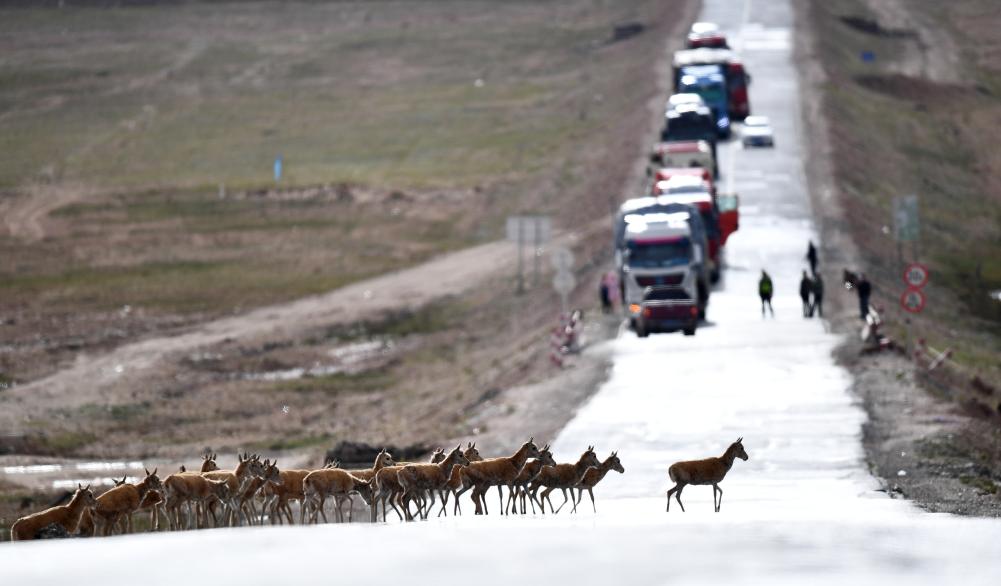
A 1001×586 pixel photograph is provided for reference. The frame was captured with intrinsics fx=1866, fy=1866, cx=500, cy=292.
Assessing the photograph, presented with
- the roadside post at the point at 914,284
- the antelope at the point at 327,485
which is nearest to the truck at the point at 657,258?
the roadside post at the point at 914,284

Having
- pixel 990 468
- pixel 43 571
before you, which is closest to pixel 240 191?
pixel 990 468

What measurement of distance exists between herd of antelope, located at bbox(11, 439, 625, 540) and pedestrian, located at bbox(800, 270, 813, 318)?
98.1ft

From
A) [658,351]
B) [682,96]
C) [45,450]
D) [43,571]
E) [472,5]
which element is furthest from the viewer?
[472,5]

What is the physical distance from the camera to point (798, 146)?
289 feet

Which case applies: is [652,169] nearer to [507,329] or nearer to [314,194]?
[507,329]

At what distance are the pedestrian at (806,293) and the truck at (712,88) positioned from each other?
32.5m

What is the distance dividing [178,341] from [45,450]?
1771 centimetres

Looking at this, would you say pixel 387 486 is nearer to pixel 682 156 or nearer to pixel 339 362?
pixel 339 362

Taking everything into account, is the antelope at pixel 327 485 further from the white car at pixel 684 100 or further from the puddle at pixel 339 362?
the white car at pixel 684 100

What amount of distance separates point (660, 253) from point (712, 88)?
3546 cm

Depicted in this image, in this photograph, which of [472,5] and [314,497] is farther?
[472,5]

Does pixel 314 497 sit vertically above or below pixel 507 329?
above

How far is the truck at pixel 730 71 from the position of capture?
90.6 m

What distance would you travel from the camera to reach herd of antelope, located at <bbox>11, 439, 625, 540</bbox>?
881 inches
